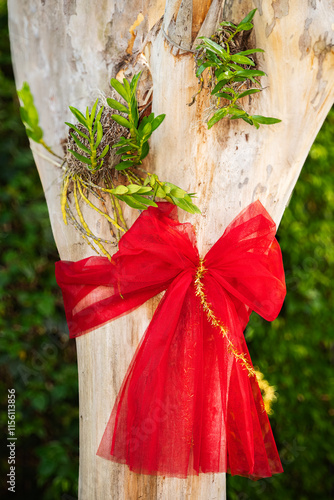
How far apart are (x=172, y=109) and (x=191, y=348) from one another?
0.53 m

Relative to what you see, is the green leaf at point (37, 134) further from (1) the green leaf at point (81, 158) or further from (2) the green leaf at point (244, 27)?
(2) the green leaf at point (244, 27)

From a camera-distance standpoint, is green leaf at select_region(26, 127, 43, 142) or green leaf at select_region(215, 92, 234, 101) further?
green leaf at select_region(26, 127, 43, 142)

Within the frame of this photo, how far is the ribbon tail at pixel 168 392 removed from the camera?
0.97 meters

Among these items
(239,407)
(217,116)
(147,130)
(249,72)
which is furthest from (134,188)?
(239,407)

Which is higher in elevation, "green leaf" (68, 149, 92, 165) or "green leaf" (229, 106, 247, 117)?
"green leaf" (229, 106, 247, 117)

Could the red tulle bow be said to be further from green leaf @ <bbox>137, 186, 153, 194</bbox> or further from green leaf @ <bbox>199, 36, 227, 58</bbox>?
green leaf @ <bbox>199, 36, 227, 58</bbox>

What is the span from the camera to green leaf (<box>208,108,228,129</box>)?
97 cm

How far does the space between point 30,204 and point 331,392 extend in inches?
62.3

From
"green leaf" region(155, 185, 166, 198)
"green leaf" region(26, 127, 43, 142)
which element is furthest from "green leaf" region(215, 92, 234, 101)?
"green leaf" region(26, 127, 43, 142)

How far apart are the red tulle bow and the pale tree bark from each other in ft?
0.25

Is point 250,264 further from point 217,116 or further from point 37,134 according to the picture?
point 37,134

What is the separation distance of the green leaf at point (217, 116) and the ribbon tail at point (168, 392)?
330 millimetres

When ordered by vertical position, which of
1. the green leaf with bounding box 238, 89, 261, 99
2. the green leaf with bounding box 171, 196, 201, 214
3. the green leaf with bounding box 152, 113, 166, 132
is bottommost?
the green leaf with bounding box 171, 196, 201, 214

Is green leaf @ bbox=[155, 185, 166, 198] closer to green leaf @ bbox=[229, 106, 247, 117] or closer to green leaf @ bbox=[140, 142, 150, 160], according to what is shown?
green leaf @ bbox=[140, 142, 150, 160]
